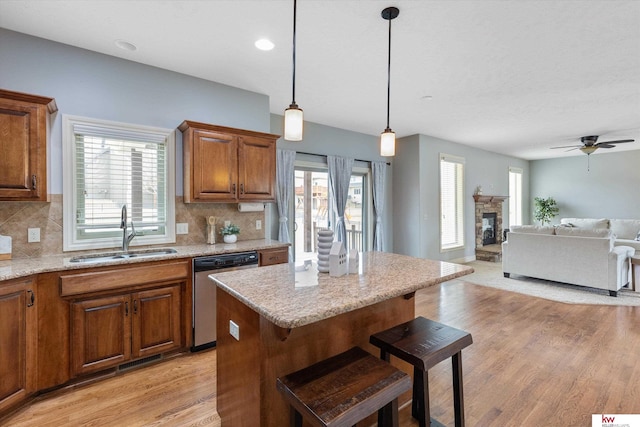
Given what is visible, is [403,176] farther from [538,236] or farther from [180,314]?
[180,314]

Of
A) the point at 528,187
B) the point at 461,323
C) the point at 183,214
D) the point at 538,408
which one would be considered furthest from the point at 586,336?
the point at 528,187

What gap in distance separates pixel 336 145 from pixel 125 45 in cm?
337

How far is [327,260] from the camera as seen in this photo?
192 centimetres

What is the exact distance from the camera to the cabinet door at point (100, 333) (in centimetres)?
233

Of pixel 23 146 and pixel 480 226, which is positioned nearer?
pixel 23 146

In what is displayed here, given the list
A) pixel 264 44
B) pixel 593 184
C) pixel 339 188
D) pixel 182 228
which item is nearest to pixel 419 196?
pixel 339 188

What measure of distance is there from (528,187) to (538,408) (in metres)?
9.12

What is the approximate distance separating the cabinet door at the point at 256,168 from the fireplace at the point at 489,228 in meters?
6.23

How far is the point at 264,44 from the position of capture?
2693mm

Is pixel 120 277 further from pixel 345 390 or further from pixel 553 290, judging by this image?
pixel 553 290

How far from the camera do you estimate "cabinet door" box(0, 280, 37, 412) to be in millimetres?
1981

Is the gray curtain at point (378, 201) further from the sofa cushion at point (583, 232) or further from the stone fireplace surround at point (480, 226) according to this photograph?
the sofa cushion at point (583, 232)

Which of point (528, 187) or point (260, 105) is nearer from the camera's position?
point (260, 105)

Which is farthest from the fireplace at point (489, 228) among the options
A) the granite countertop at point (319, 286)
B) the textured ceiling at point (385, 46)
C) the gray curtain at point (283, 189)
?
the granite countertop at point (319, 286)
